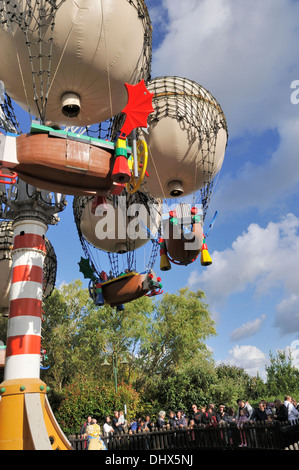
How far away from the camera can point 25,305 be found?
7.05m

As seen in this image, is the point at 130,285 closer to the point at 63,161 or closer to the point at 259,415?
the point at 259,415

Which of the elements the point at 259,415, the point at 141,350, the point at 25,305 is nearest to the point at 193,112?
the point at 25,305

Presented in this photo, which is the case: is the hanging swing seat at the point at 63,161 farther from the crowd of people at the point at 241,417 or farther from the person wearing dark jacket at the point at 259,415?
the person wearing dark jacket at the point at 259,415

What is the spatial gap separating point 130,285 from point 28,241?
309 centimetres

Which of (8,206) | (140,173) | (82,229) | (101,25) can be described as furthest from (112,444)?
(101,25)

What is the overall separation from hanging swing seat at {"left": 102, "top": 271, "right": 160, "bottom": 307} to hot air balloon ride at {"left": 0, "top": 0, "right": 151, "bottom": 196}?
4.06m

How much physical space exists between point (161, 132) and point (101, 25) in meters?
3.02

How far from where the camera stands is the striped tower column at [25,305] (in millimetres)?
6738

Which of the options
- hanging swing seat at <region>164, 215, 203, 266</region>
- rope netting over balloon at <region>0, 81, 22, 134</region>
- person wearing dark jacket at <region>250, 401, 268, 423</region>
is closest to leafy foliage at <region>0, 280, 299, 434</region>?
person wearing dark jacket at <region>250, 401, 268, 423</region>

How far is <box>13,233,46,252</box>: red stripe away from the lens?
24.8 ft

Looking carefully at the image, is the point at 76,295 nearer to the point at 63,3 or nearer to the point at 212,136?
the point at 212,136

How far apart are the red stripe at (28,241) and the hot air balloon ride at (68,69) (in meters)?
1.95

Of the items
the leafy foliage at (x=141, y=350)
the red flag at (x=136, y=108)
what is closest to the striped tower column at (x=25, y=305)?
the red flag at (x=136, y=108)

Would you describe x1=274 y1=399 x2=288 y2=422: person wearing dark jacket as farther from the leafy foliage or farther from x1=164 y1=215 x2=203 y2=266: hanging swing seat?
the leafy foliage
